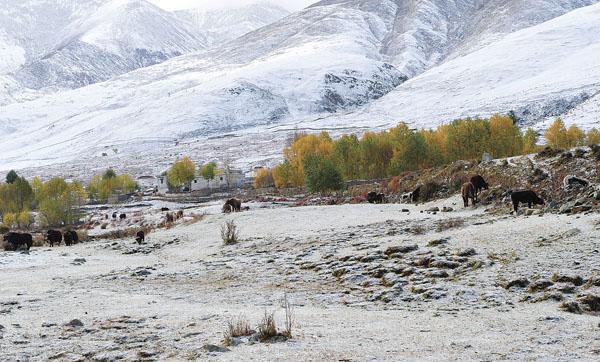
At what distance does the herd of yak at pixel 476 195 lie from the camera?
2247cm

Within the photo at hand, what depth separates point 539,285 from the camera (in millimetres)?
11727

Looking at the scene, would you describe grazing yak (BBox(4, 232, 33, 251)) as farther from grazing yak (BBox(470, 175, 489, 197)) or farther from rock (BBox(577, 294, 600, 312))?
rock (BBox(577, 294, 600, 312))

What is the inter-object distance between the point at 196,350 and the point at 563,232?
1021cm

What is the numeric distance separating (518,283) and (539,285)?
43 centimetres

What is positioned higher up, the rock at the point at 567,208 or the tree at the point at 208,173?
the tree at the point at 208,173

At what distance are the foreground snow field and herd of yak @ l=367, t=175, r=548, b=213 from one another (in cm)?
104

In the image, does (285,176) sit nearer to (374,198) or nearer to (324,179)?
(324,179)

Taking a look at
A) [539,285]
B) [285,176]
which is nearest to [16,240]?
[539,285]

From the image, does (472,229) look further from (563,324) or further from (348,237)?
(563,324)

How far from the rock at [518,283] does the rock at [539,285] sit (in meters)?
0.17

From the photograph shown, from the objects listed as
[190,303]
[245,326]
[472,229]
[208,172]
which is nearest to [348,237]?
[472,229]

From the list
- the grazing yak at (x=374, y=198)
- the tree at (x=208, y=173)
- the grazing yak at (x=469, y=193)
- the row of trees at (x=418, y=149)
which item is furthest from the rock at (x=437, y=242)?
the tree at (x=208, y=173)

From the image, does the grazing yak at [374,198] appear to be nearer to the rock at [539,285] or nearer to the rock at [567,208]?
the rock at [567,208]

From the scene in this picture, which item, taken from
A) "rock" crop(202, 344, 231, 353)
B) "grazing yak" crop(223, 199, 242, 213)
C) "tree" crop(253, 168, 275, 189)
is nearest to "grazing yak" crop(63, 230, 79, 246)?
"grazing yak" crop(223, 199, 242, 213)
